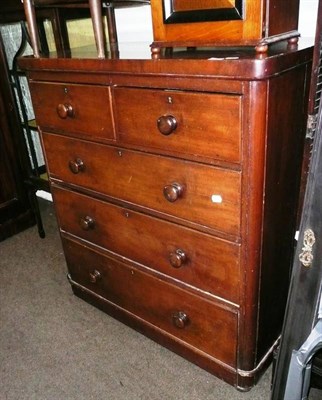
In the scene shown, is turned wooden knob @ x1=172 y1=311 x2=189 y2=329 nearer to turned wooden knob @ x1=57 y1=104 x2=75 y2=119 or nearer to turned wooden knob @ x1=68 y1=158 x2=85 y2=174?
turned wooden knob @ x1=68 y1=158 x2=85 y2=174

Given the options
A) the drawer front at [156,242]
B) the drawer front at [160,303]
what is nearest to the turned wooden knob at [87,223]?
the drawer front at [156,242]

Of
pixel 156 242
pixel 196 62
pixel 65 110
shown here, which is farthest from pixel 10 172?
pixel 196 62

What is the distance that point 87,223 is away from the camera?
1.49 m

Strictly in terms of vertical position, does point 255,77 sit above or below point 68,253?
above

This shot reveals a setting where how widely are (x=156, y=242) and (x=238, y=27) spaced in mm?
691

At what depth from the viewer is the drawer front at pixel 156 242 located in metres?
1.14

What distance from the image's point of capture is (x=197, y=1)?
100 centimetres

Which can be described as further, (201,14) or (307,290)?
(201,14)

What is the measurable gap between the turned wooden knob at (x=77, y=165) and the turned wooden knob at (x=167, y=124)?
1.48 ft

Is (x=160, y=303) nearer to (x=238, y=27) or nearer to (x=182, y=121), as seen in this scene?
(x=182, y=121)

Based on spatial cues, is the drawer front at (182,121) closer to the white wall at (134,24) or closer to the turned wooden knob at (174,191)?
the turned wooden knob at (174,191)

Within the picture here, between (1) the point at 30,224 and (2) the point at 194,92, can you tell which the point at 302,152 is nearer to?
(2) the point at 194,92

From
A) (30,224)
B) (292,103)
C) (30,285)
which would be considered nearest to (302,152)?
(292,103)

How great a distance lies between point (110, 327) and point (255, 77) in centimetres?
120
